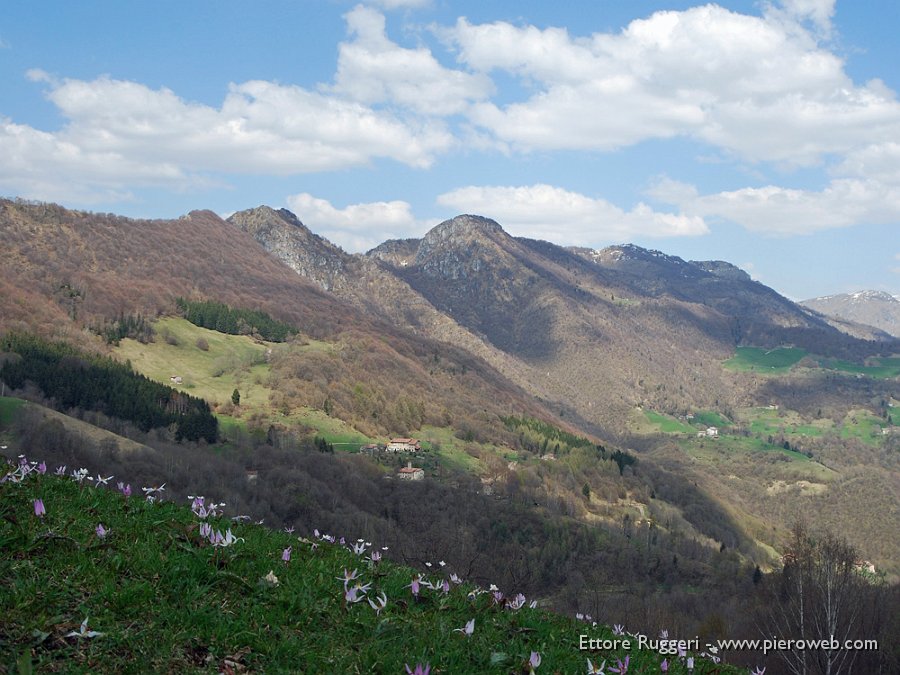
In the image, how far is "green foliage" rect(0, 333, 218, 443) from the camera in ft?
390

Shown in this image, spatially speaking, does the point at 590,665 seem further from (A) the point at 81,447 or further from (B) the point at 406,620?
(A) the point at 81,447

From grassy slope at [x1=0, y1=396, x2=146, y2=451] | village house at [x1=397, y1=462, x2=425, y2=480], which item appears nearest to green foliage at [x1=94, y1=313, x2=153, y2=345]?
grassy slope at [x1=0, y1=396, x2=146, y2=451]

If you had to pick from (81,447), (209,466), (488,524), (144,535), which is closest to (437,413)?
(488,524)

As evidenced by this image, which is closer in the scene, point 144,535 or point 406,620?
point 406,620

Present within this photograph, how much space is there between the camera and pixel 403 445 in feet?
527

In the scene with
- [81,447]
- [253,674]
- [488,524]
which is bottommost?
[488,524]

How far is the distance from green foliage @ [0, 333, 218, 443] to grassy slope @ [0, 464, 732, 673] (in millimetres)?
120782

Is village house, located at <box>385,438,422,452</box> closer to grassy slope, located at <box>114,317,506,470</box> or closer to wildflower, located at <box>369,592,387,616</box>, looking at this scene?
grassy slope, located at <box>114,317,506,470</box>

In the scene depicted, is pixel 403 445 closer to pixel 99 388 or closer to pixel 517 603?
pixel 99 388

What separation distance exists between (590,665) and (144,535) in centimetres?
537

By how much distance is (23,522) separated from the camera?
7.46 m

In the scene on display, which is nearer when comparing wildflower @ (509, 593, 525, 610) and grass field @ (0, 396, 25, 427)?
wildflower @ (509, 593, 525, 610)

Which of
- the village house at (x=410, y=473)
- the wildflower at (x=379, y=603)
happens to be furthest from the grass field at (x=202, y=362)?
the wildflower at (x=379, y=603)

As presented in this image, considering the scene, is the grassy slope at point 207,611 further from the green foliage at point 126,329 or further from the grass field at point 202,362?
the green foliage at point 126,329
